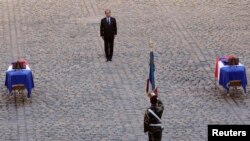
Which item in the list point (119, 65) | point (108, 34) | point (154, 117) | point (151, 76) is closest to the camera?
point (154, 117)

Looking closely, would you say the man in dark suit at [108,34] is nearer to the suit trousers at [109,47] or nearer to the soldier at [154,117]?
the suit trousers at [109,47]

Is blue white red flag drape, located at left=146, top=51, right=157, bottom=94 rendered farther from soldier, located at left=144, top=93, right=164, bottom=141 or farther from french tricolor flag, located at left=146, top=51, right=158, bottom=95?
soldier, located at left=144, top=93, right=164, bottom=141

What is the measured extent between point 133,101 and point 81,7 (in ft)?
33.9

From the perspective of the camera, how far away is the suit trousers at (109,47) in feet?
73.6

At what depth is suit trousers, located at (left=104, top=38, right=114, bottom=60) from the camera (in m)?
22.4

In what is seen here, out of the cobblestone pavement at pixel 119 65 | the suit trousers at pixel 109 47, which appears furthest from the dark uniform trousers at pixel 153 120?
the suit trousers at pixel 109 47

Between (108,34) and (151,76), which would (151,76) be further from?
(108,34)

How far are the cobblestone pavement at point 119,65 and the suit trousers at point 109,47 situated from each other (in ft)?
0.74

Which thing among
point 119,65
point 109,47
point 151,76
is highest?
point 109,47

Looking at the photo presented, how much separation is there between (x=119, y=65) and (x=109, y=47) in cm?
74

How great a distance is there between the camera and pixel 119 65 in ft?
72.4

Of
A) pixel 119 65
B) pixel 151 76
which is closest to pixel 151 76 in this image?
pixel 151 76

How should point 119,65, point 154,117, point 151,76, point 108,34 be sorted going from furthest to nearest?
1. point 108,34
2. point 119,65
3. point 151,76
4. point 154,117

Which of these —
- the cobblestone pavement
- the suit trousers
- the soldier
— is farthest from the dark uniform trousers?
the suit trousers
